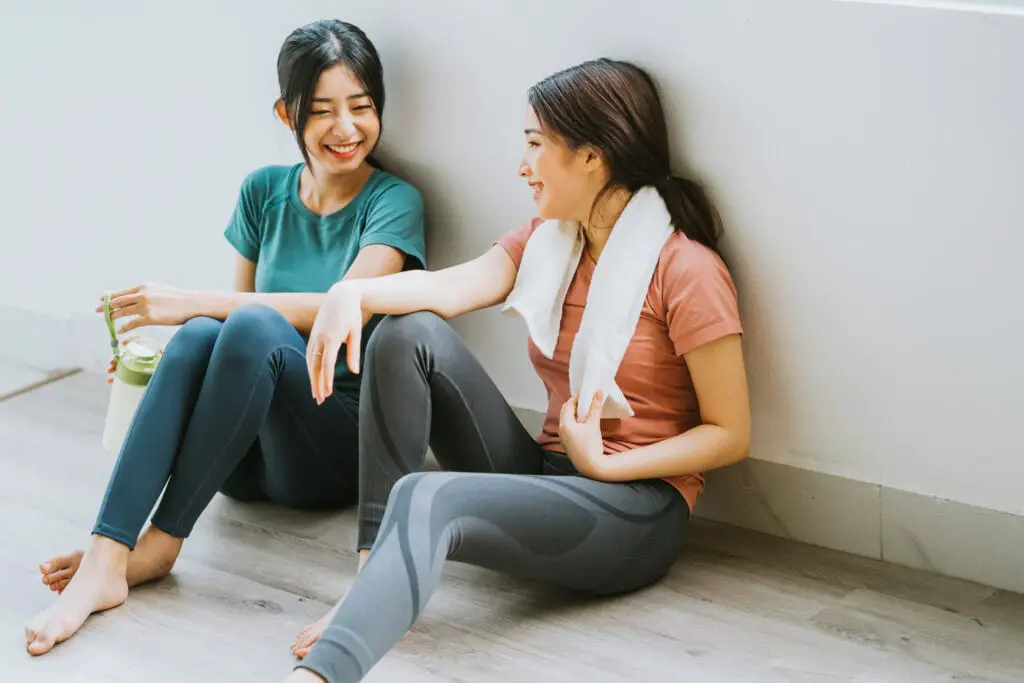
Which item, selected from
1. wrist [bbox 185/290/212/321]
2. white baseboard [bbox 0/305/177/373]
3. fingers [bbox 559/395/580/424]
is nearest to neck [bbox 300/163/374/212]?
wrist [bbox 185/290/212/321]

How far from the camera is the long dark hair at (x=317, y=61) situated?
211 centimetres

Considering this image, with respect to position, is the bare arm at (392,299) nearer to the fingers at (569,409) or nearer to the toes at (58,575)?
the fingers at (569,409)

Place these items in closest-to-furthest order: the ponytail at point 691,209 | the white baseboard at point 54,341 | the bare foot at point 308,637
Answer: the bare foot at point 308,637 → the ponytail at point 691,209 → the white baseboard at point 54,341

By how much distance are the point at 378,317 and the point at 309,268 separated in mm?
137

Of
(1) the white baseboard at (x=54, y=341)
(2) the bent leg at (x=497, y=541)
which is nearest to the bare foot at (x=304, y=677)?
(2) the bent leg at (x=497, y=541)

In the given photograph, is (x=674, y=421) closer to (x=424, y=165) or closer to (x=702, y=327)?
(x=702, y=327)

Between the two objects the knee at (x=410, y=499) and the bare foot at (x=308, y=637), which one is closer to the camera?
the knee at (x=410, y=499)

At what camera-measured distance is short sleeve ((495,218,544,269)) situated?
2.04 metres

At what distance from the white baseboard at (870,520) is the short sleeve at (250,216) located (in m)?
0.84

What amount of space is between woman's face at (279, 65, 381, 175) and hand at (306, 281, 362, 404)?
0.36 m

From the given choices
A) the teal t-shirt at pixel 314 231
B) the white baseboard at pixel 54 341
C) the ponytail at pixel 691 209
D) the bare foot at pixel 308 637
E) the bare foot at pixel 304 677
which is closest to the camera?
the bare foot at pixel 304 677

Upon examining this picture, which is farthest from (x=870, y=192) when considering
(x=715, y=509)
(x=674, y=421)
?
(x=715, y=509)

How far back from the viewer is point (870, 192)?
1812 millimetres

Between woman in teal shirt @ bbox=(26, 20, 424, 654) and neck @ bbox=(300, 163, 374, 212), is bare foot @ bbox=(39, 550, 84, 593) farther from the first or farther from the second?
Answer: neck @ bbox=(300, 163, 374, 212)
